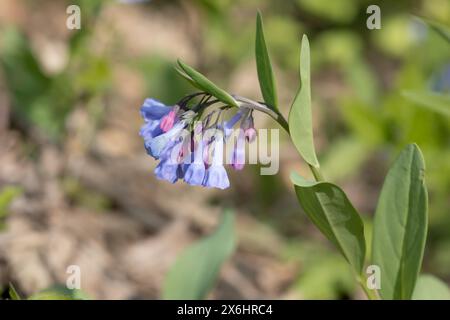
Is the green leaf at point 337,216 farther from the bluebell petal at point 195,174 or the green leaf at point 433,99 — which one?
the green leaf at point 433,99

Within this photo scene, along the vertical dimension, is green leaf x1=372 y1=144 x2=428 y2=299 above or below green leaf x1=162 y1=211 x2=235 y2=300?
above

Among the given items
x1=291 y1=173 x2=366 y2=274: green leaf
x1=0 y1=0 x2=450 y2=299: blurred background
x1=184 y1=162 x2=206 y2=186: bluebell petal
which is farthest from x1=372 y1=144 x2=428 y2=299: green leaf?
x1=184 y1=162 x2=206 y2=186: bluebell petal

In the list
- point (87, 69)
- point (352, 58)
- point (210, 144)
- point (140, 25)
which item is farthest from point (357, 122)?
point (140, 25)

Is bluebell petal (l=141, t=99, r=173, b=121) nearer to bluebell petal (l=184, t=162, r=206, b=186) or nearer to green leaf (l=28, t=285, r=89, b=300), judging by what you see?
bluebell petal (l=184, t=162, r=206, b=186)

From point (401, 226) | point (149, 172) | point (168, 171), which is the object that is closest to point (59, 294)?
point (168, 171)

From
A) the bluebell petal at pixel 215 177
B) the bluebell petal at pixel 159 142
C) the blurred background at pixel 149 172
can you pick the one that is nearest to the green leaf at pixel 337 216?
the bluebell petal at pixel 215 177
